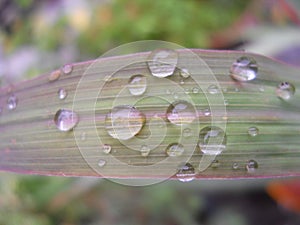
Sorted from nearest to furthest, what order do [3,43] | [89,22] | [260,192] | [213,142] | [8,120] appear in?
[213,142], [8,120], [260,192], [89,22], [3,43]

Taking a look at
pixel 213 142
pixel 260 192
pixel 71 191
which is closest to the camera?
pixel 213 142

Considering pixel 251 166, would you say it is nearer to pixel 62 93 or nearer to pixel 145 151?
pixel 145 151

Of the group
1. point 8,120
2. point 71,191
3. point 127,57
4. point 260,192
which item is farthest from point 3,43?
point 127,57

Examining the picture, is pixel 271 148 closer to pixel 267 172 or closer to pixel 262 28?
pixel 267 172

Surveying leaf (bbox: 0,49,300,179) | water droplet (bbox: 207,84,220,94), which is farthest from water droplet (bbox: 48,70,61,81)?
water droplet (bbox: 207,84,220,94)

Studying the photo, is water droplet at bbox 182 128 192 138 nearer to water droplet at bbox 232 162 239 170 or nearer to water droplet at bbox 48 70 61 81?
water droplet at bbox 232 162 239 170

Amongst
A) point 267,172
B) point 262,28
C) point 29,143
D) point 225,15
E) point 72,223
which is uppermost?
point 225,15
